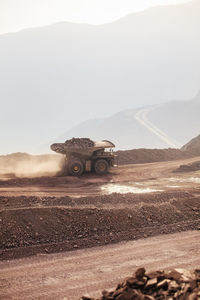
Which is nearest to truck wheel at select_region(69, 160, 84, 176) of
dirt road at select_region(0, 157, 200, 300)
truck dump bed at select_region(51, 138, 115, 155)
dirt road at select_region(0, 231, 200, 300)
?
truck dump bed at select_region(51, 138, 115, 155)

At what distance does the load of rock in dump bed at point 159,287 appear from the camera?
21.6 feet

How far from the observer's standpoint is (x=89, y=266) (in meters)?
10.4

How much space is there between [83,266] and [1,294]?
2468mm

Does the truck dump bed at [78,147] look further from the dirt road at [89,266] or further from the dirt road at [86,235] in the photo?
the dirt road at [89,266]

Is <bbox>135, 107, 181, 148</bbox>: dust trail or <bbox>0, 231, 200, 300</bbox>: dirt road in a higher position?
<bbox>135, 107, 181, 148</bbox>: dust trail

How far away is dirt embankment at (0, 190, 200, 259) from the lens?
39.2 feet

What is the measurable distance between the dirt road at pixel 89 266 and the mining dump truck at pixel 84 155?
31.5ft

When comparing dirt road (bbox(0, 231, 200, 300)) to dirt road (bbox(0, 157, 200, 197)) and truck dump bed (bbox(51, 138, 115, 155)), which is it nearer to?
dirt road (bbox(0, 157, 200, 197))

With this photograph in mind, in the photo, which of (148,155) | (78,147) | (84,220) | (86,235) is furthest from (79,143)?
(86,235)

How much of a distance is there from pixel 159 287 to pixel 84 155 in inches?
595

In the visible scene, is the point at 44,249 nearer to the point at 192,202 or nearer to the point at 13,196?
the point at 13,196

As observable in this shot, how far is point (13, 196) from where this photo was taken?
50.3 feet

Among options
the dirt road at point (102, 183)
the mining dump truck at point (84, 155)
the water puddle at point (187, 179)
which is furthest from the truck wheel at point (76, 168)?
the water puddle at point (187, 179)

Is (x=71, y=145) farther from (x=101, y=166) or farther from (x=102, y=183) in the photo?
(x=102, y=183)
